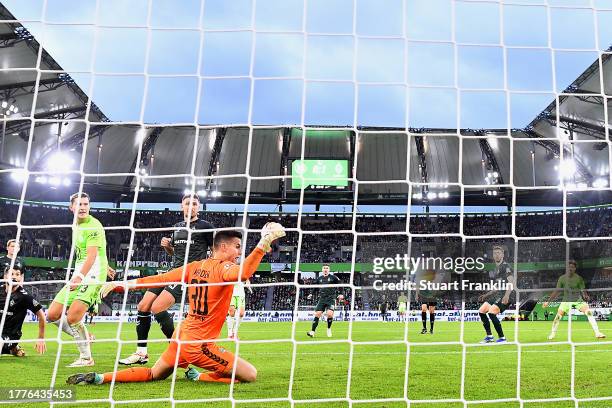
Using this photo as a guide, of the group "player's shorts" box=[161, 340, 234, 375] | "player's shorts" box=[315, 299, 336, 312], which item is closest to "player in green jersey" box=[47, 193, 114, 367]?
"player's shorts" box=[161, 340, 234, 375]

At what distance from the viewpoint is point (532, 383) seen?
197 inches

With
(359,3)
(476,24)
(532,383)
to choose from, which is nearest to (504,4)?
(476,24)

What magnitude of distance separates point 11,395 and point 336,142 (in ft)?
81.0

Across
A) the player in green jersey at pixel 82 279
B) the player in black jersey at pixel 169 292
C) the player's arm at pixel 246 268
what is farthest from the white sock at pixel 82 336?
the player's arm at pixel 246 268

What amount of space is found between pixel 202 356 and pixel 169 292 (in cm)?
130

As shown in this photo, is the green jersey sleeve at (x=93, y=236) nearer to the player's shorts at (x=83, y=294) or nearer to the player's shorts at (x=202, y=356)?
the player's shorts at (x=83, y=294)

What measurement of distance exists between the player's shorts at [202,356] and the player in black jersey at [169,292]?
1.06m

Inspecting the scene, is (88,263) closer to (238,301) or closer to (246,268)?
(246,268)

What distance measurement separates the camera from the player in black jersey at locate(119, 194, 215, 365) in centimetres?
545

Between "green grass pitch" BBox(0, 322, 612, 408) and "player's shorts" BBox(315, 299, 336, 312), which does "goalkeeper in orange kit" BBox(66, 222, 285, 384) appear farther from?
"player's shorts" BBox(315, 299, 336, 312)

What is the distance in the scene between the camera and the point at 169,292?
5.55 m

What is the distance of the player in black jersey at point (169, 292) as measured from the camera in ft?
17.9

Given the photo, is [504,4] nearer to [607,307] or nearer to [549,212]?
[607,307]

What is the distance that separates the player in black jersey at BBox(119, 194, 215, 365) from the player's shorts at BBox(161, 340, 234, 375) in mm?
1064
